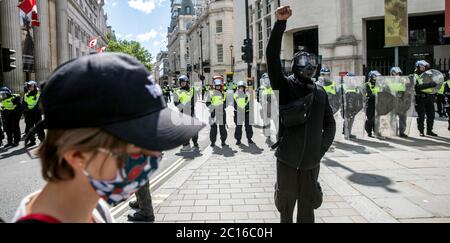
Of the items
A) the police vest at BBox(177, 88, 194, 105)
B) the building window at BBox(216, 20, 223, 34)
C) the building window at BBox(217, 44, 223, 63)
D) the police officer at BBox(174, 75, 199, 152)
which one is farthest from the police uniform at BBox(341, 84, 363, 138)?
the building window at BBox(216, 20, 223, 34)

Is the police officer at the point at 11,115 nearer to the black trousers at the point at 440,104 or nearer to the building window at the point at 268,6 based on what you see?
the black trousers at the point at 440,104

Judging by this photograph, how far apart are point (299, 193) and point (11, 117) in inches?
446

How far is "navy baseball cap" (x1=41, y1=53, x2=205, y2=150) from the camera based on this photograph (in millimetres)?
1062

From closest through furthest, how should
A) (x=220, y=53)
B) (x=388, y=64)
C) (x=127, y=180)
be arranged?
(x=127, y=180), (x=388, y=64), (x=220, y=53)

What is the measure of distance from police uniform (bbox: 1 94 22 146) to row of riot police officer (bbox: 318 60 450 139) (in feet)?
30.4

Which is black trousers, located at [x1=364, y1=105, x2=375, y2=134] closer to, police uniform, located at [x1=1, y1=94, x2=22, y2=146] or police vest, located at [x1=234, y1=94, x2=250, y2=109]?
police vest, located at [x1=234, y1=94, x2=250, y2=109]

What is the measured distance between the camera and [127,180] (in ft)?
4.07

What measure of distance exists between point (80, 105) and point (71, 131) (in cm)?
10

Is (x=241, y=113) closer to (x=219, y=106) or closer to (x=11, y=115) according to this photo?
(x=219, y=106)

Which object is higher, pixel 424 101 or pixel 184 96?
pixel 184 96

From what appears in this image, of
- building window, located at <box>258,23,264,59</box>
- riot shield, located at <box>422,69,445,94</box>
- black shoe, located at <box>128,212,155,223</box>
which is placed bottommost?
black shoe, located at <box>128,212,155,223</box>

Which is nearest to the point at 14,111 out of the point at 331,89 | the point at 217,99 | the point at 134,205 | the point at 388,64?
the point at 217,99
